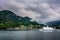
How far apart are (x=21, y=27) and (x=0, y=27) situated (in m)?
31.0

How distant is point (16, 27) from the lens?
19025cm

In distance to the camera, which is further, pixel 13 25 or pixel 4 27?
pixel 13 25

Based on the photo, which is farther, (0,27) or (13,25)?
(13,25)

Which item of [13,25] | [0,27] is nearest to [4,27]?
[0,27]

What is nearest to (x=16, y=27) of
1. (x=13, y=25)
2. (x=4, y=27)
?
(x=13, y=25)

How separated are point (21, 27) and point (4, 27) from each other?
23930mm

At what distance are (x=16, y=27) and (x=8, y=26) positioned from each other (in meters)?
12.4

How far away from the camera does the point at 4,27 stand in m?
170

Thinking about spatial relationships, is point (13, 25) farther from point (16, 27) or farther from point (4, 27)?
point (4, 27)

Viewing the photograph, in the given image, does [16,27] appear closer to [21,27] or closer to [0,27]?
[21,27]

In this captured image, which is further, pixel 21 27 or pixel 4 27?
pixel 21 27

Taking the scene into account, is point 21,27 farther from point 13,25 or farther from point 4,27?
point 4,27

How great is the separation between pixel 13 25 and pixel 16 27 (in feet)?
12.6

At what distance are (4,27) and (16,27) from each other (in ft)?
72.8
